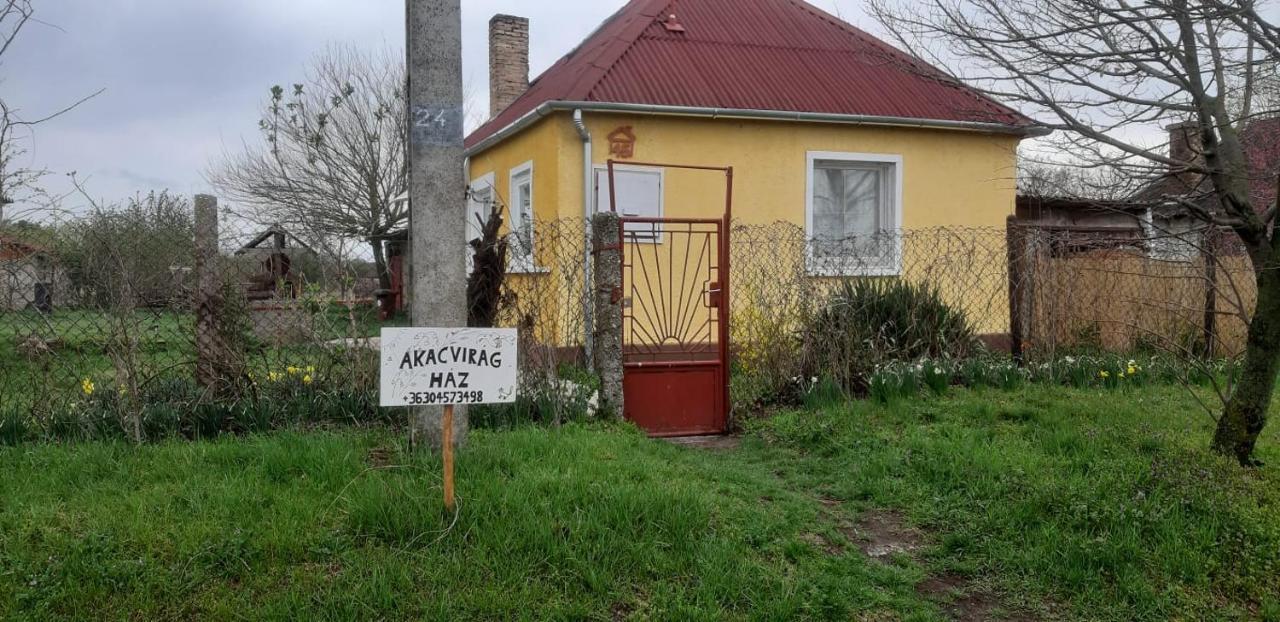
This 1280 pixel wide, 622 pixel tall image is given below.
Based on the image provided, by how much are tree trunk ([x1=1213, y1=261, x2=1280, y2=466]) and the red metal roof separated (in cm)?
557

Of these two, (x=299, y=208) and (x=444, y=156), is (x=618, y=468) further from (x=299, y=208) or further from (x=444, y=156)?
(x=299, y=208)

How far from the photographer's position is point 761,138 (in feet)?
36.8

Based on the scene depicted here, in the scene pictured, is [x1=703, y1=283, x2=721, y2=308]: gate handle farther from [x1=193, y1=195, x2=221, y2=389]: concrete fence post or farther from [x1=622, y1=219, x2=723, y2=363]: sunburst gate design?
[x1=193, y1=195, x2=221, y2=389]: concrete fence post

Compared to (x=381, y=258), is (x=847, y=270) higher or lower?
lower

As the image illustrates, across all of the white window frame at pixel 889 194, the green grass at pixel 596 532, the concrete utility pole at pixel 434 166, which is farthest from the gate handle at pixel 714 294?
the white window frame at pixel 889 194

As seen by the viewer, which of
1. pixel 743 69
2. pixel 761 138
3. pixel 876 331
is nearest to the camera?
pixel 876 331

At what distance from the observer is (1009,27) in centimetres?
569

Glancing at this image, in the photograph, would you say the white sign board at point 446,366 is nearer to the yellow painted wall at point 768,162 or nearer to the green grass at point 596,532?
the green grass at point 596,532

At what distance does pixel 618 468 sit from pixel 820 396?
3.01 meters

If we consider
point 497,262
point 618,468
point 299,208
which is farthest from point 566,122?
point 299,208

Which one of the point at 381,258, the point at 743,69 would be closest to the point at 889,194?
the point at 743,69

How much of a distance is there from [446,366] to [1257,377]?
4782mm

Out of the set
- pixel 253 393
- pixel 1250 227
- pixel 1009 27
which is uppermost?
pixel 1009 27

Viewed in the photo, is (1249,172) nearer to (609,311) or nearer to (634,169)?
(609,311)
